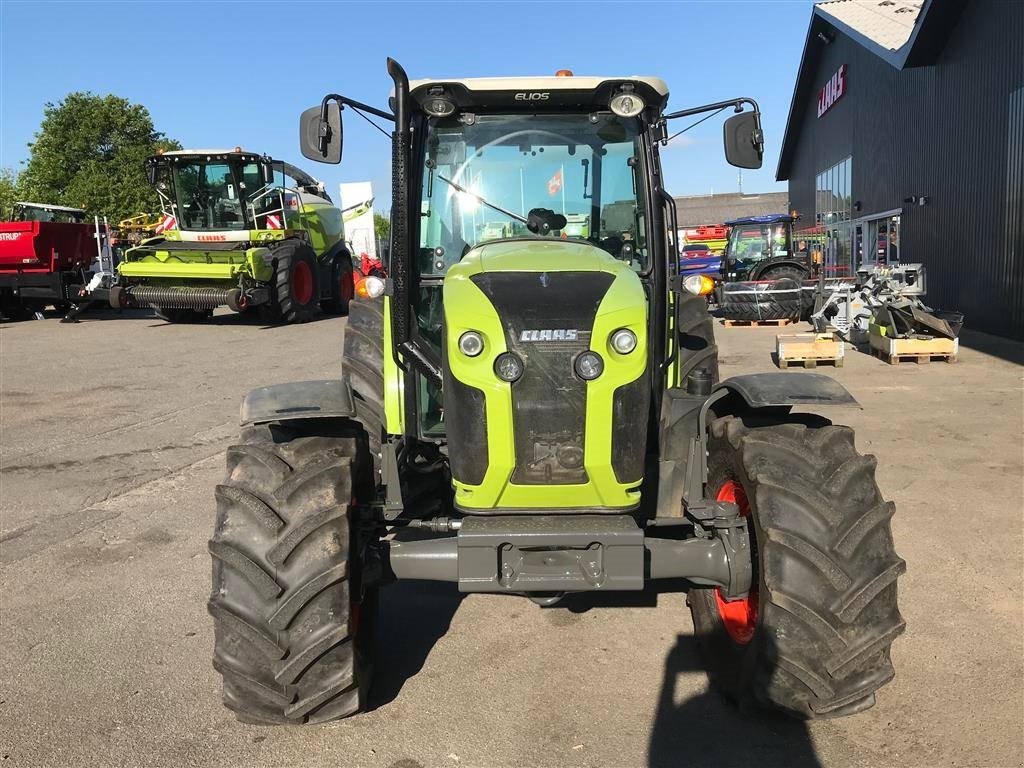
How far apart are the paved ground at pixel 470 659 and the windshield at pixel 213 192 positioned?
1136 cm

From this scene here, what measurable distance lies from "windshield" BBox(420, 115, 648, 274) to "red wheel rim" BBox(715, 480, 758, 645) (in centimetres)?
114

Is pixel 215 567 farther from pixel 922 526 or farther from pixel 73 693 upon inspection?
pixel 922 526

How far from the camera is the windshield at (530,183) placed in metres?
3.99

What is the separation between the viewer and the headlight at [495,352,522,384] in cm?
300

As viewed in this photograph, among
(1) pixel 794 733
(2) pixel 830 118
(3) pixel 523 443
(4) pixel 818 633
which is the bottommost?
(1) pixel 794 733

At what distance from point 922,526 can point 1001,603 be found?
1119mm

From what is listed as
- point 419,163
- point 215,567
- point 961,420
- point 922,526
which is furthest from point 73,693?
point 961,420

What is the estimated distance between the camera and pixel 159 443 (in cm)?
752

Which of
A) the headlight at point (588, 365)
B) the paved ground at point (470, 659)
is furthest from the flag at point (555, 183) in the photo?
the paved ground at point (470, 659)

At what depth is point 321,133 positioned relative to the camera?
3725mm

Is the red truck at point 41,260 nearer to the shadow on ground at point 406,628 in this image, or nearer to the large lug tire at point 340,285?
the large lug tire at point 340,285

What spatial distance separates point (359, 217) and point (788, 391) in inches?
1097

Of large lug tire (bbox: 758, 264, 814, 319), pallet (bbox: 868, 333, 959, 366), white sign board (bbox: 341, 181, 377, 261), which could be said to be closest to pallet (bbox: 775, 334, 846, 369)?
pallet (bbox: 868, 333, 959, 366)

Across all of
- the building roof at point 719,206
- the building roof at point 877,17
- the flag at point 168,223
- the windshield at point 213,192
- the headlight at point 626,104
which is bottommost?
the headlight at point 626,104
